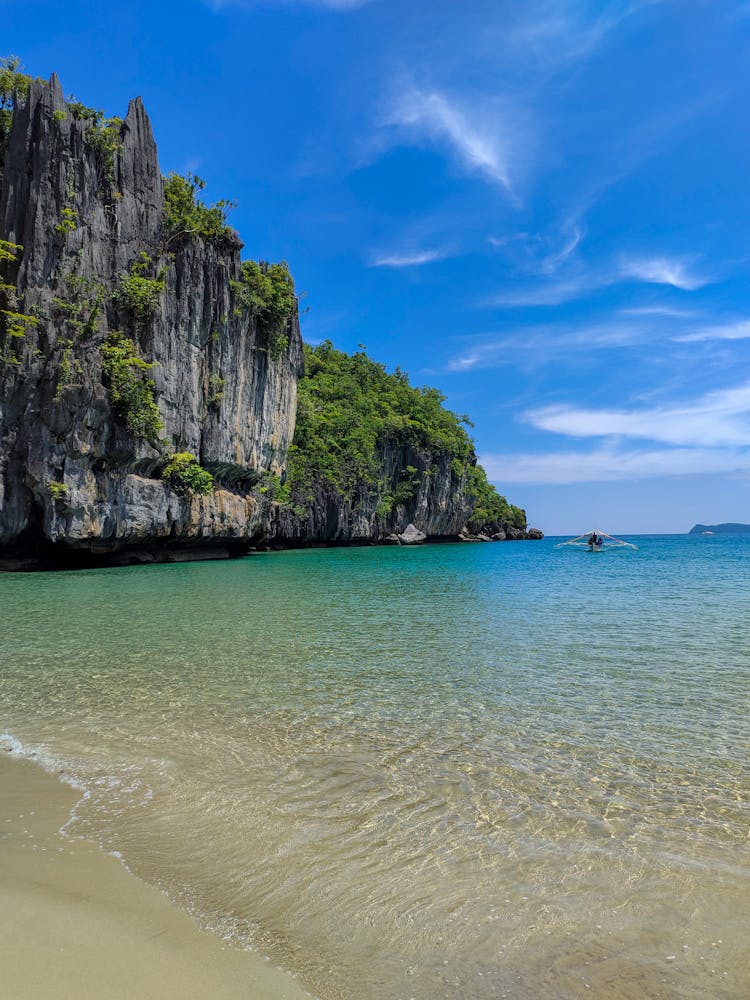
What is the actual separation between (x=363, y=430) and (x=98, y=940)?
48155 millimetres

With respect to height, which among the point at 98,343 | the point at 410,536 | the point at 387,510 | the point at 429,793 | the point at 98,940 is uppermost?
the point at 98,343

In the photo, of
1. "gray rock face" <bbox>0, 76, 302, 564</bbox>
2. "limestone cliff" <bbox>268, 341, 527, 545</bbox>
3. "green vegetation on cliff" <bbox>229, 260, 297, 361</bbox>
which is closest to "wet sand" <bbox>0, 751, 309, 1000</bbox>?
"gray rock face" <bbox>0, 76, 302, 564</bbox>

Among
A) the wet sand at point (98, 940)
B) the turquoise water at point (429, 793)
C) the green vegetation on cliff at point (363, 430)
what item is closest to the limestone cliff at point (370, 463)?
the green vegetation on cliff at point (363, 430)

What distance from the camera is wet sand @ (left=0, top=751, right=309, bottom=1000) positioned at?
194cm

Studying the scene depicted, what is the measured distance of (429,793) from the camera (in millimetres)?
3713

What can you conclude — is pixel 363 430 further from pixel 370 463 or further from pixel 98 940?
pixel 98 940

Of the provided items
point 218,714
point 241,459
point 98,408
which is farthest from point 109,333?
point 218,714

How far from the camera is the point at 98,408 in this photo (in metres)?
23.4

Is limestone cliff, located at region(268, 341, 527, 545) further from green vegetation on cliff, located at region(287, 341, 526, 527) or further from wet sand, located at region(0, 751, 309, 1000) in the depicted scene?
wet sand, located at region(0, 751, 309, 1000)

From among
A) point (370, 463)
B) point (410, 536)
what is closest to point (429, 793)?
point (370, 463)

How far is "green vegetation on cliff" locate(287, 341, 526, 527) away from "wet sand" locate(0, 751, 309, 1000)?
40290mm

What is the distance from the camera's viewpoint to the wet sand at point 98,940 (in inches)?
76.2

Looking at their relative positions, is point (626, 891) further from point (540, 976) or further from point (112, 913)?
point (112, 913)

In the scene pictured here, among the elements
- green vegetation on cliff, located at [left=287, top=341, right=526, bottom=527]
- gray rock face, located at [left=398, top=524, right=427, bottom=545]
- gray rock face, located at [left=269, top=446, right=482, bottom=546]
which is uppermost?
green vegetation on cliff, located at [left=287, top=341, right=526, bottom=527]
